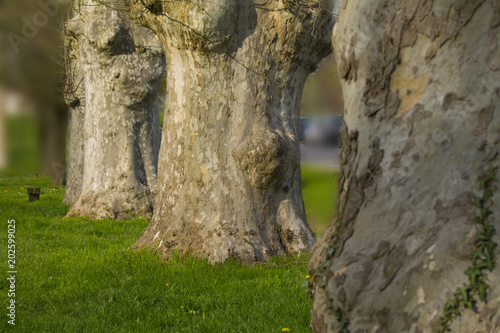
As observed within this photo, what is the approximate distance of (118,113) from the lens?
973 centimetres

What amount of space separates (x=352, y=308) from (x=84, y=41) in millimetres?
9133

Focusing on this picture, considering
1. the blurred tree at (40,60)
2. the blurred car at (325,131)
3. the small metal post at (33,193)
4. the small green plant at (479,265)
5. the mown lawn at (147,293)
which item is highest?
the blurred tree at (40,60)

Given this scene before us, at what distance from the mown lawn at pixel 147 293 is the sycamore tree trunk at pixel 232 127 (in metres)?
0.37

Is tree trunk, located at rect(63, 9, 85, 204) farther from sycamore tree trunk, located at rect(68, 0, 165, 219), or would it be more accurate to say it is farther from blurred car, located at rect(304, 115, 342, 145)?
blurred car, located at rect(304, 115, 342, 145)

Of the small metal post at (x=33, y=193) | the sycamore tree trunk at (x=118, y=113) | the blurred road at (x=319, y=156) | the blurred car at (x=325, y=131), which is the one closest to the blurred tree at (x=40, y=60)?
the small metal post at (x=33, y=193)

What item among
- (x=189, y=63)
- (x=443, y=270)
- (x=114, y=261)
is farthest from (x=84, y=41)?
(x=443, y=270)

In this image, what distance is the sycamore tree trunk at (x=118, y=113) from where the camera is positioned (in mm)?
9492

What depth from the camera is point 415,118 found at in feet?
8.09

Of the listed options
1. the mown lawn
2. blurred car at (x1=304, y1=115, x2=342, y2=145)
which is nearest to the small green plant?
the mown lawn

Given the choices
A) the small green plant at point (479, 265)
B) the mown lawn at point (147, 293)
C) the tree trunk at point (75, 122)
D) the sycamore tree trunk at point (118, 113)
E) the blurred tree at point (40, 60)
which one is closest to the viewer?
the small green plant at point (479, 265)

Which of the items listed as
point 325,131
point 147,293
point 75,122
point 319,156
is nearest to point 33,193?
point 75,122

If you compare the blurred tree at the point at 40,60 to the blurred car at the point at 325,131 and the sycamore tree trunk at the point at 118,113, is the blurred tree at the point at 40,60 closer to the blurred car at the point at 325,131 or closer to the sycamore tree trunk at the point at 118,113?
the sycamore tree trunk at the point at 118,113

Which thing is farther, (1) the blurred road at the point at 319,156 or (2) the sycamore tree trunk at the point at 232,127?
(1) the blurred road at the point at 319,156

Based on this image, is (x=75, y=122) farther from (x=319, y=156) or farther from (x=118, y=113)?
(x=319, y=156)
